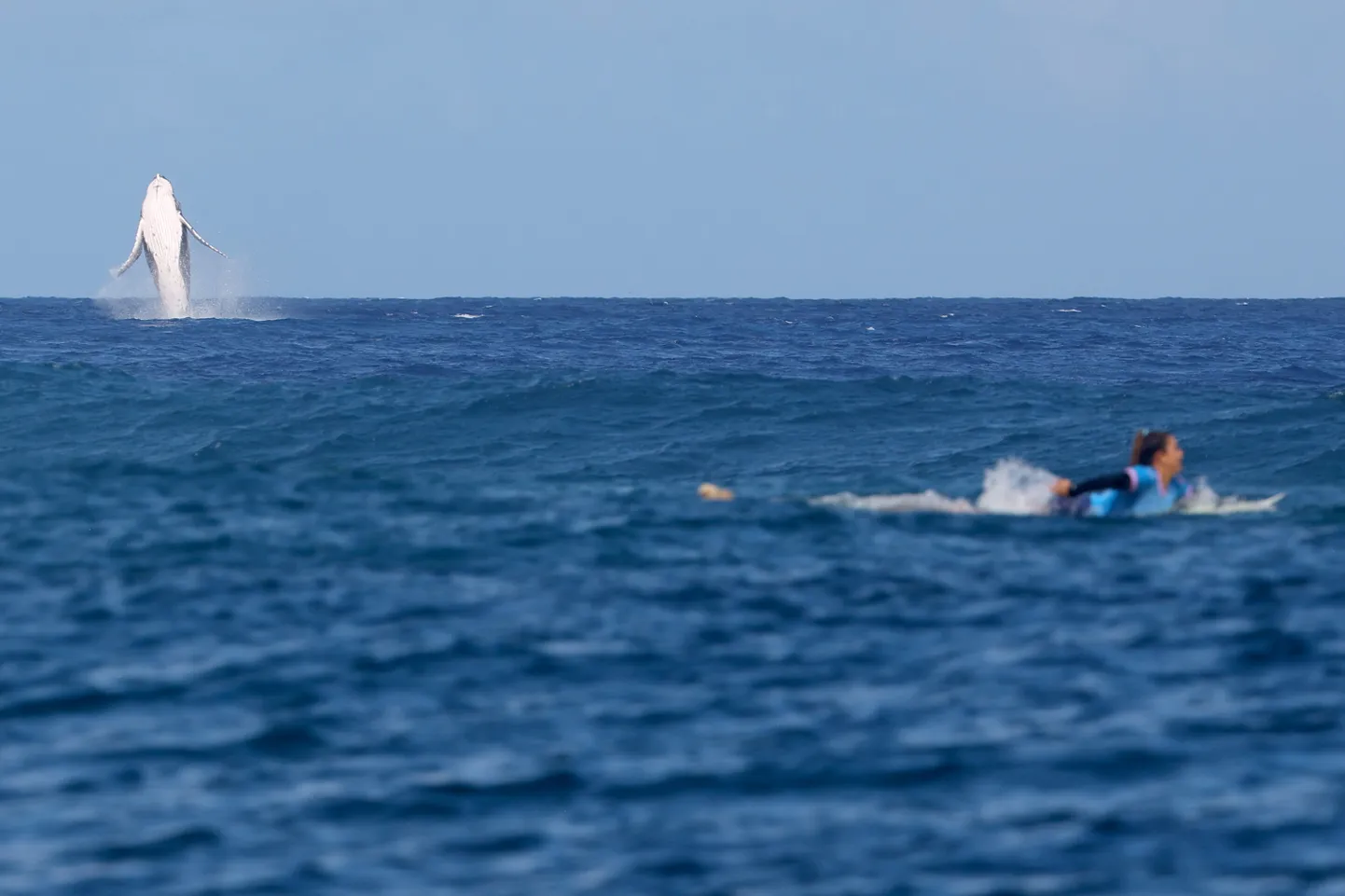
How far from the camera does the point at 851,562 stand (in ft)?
46.1

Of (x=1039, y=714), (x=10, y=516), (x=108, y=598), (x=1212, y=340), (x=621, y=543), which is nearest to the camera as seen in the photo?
(x=1039, y=714)

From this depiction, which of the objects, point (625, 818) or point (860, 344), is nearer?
point (625, 818)

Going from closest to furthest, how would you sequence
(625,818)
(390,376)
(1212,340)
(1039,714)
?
1. (625,818)
2. (1039,714)
3. (390,376)
4. (1212,340)

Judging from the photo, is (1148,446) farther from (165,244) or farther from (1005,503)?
(165,244)

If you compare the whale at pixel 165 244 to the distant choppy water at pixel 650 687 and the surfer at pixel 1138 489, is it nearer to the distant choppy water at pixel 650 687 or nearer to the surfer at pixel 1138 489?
the distant choppy water at pixel 650 687

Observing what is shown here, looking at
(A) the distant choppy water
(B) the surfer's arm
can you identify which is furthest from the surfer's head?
(A) the distant choppy water

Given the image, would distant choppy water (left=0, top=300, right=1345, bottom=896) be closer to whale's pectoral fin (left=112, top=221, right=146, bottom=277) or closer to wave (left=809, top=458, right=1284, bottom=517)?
wave (left=809, top=458, right=1284, bottom=517)

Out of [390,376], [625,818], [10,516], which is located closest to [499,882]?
[625,818]

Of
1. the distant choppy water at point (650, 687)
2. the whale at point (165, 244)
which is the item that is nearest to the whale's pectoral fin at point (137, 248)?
the whale at point (165, 244)

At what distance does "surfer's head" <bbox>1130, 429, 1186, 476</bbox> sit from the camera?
1627 centimetres

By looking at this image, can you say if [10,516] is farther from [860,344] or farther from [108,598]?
[860,344]

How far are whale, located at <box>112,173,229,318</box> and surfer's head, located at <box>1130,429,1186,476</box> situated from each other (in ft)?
124

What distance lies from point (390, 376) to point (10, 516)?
1996 cm

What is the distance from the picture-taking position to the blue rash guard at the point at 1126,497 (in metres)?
16.0
